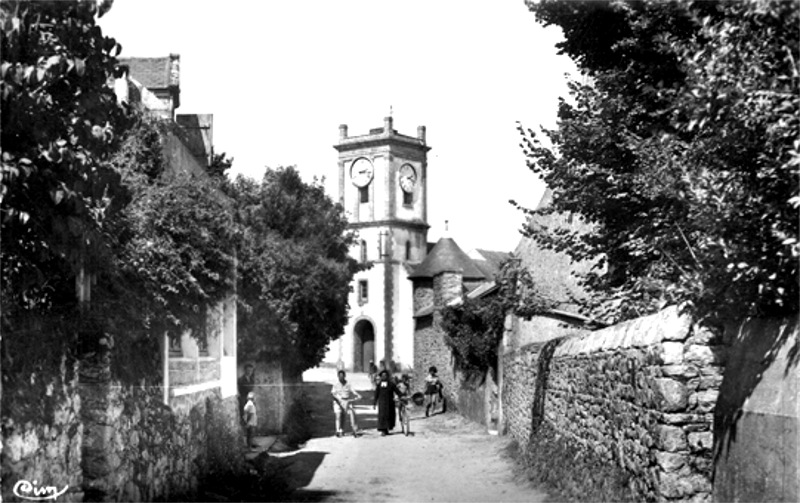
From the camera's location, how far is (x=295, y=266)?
26594 millimetres

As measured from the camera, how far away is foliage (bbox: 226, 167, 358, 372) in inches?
908

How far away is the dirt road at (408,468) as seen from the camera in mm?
13141

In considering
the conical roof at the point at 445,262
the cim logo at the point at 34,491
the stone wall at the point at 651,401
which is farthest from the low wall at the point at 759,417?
the conical roof at the point at 445,262

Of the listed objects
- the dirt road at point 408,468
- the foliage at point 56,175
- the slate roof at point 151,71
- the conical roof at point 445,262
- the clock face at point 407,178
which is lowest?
the dirt road at point 408,468

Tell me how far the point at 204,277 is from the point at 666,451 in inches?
258

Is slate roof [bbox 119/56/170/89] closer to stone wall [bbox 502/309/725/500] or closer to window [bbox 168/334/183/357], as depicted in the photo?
window [bbox 168/334/183/357]

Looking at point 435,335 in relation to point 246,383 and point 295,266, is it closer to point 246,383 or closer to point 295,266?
point 295,266

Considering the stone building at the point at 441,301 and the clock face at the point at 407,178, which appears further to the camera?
the clock face at the point at 407,178

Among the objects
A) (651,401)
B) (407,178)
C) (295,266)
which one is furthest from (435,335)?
(407,178)

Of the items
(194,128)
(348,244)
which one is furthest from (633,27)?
(348,244)

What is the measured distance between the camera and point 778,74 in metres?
6.24

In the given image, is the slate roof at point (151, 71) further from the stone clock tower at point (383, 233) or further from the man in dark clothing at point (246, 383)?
the stone clock tower at point (383, 233)

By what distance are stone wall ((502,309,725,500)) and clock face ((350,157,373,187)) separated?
6661cm

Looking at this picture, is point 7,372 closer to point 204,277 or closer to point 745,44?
point 745,44
